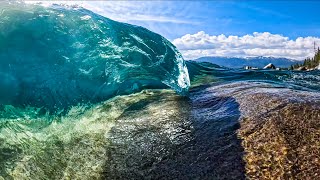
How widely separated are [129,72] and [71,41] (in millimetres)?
2059

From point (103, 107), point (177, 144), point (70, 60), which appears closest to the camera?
point (177, 144)

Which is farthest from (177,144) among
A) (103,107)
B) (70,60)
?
(70,60)

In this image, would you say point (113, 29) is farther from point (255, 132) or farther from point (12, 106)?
point (255, 132)

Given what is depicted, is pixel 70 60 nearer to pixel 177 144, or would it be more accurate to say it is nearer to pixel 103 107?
pixel 103 107

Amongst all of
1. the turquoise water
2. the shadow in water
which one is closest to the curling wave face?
the turquoise water

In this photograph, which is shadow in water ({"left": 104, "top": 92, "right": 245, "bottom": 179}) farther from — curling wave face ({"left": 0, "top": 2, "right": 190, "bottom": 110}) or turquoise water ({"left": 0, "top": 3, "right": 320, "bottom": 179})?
curling wave face ({"left": 0, "top": 2, "right": 190, "bottom": 110})

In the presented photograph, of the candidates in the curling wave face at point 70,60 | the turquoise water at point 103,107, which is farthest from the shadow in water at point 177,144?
the curling wave face at point 70,60

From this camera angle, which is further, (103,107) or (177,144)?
(103,107)

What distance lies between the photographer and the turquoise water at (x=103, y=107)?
6.19 m

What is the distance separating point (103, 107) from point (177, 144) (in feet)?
11.4

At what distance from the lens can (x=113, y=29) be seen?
1191 centimetres

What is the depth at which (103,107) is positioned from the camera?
962cm

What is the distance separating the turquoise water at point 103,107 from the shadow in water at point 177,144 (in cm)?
2

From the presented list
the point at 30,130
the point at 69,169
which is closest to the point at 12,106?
the point at 30,130
